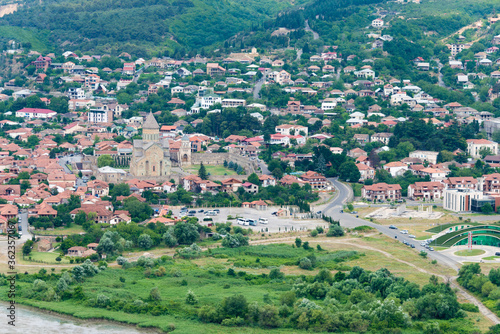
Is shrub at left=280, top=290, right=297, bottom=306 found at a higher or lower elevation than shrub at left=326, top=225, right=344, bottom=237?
lower

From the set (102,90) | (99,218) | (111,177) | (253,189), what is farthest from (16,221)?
(102,90)

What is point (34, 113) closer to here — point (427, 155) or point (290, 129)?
point (290, 129)

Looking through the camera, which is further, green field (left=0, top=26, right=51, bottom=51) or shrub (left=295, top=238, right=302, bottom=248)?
green field (left=0, top=26, right=51, bottom=51)

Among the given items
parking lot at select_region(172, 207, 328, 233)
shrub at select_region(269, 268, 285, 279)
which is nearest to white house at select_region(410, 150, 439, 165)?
parking lot at select_region(172, 207, 328, 233)

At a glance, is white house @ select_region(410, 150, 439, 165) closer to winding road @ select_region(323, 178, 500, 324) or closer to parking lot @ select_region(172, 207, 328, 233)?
winding road @ select_region(323, 178, 500, 324)

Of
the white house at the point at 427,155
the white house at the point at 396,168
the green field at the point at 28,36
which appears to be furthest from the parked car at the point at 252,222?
the green field at the point at 28,36

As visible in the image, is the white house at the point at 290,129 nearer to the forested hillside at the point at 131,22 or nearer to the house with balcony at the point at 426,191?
the house with balcony at the point at 426,191

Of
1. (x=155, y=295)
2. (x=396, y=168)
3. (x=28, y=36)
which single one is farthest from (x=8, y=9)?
(x=155, y=295)
